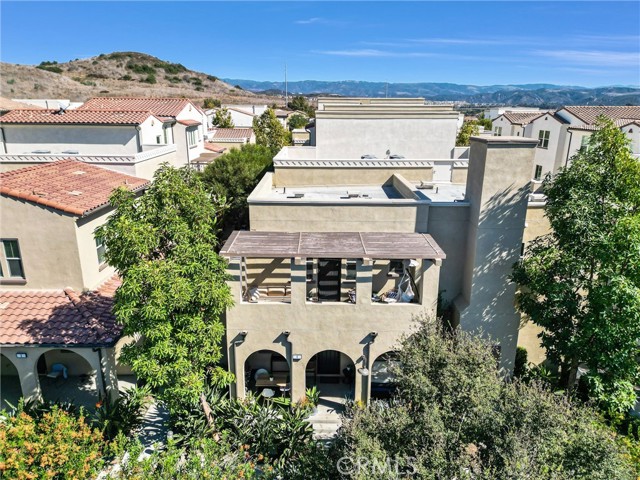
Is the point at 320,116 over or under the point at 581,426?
over

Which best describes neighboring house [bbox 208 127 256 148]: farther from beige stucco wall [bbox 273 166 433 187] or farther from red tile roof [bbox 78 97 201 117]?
beige stucco wall [bbox 273 166 433 187]

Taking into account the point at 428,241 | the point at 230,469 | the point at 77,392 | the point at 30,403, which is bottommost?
the point at 77,392

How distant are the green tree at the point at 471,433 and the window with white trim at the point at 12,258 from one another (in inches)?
577

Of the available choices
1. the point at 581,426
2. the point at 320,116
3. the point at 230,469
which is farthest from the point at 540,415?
the point at 320,116

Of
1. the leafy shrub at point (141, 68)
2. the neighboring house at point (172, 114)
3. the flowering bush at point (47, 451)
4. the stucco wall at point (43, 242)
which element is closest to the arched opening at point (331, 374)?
the flowering bush at point (47, 451)

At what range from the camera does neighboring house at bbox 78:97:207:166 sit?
120 ft

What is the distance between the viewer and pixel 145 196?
13133 mm

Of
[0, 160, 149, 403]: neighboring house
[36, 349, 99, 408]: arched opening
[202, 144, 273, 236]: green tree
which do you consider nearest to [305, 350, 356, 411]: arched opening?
[0, 160, 149, 403]: neighboring house

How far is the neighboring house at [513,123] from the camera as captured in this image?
195 ft

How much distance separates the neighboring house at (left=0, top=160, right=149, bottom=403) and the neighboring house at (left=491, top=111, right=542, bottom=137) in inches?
2188

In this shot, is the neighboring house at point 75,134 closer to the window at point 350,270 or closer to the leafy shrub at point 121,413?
the window at point 350,270

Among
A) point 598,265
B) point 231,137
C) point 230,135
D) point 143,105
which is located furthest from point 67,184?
point 230,135

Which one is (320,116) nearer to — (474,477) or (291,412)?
(291,412)

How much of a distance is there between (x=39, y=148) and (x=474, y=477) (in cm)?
3126
